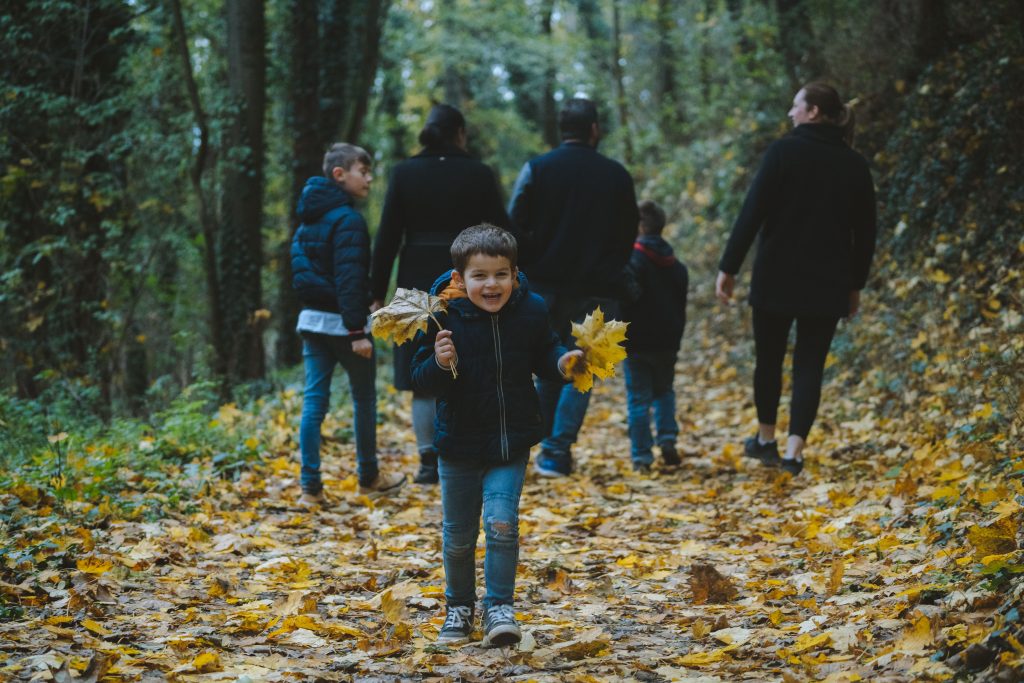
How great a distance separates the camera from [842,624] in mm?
3773

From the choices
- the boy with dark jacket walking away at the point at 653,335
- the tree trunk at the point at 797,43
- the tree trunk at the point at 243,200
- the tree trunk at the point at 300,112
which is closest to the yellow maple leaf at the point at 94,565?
the boy with dark jacket walking away at the point at 653,335

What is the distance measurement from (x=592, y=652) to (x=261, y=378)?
9.16 metres

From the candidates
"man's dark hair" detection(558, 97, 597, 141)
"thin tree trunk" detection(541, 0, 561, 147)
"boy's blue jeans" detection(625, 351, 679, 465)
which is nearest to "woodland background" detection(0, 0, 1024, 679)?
"boy's blue jeans" detection(625, 351, 679, 465)

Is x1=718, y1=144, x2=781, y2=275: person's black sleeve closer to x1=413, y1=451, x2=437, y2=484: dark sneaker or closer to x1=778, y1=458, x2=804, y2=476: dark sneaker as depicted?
x1=778, y1=458, x2=804, y2=476: dark sneaker

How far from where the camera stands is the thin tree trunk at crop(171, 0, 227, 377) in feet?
34.9

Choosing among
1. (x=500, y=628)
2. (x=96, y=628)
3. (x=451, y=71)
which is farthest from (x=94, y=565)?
(x=451, y=71)

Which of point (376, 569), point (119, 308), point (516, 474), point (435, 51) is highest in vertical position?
point (435, 51)

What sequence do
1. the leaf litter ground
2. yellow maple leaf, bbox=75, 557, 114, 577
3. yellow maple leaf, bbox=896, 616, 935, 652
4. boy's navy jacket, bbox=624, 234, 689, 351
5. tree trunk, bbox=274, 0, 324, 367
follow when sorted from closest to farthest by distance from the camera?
yellow maple leaf, bbox=896, 616, 935, 652 → the leaf litter ground → yellow maple leaf, bbox=75, 557, 114, 577 → boy's navy jacket, bbox=624, 234, 689, 351 → tree trunk, bbox=274, 0, 324, 367

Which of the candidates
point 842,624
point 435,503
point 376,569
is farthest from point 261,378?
point 842,624

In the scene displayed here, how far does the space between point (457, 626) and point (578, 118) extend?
4.17 m

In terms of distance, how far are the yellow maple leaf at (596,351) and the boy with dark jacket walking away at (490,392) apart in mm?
60

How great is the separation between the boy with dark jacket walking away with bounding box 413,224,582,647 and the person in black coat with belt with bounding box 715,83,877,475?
3103mm

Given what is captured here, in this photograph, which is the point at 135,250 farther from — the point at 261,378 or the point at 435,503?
the point at 435,503

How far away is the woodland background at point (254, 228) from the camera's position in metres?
6.50
